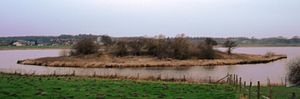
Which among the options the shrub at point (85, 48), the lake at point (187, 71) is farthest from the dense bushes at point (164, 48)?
the lake at point (187, 71)

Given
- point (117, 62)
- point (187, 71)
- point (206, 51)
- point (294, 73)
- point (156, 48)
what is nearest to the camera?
point (294, 73)

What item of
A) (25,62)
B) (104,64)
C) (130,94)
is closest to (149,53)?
(104,64)

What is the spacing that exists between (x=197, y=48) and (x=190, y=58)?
605 cm

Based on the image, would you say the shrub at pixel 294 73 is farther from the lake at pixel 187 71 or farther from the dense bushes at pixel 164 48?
the dense bushes at pixel 164 48

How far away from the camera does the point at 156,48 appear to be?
105625 mm

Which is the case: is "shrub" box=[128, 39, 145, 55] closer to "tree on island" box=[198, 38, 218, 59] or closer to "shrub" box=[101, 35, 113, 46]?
"shrub" box=[101, 35, 113, 46]

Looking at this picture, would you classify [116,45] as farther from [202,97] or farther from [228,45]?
[202,97]

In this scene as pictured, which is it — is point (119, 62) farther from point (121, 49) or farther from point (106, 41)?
point (106, 41)

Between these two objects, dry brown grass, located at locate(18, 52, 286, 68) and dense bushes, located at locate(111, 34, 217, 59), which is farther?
dense bushes, located at locate(111, 34, 217, 59)

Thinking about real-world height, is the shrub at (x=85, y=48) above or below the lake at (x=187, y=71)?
above

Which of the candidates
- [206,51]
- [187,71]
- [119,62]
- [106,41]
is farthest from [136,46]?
[187,71]

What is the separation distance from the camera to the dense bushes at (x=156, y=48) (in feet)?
346

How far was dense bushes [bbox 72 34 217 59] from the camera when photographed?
105375 mm

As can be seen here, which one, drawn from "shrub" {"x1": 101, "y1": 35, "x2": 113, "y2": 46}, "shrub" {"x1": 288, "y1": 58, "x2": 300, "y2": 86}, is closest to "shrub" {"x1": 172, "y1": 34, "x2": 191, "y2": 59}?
"shrub" {"x1": 101, "y1": 35, "x2": 113, "y2": 46}
